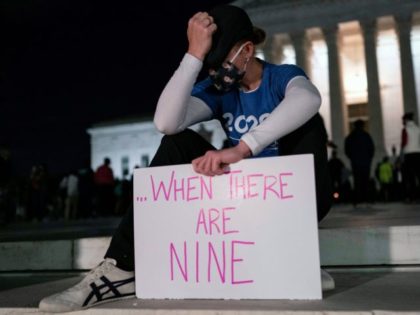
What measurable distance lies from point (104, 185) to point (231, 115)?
1382cm

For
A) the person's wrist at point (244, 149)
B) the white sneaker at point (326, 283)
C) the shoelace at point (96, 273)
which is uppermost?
the person's wrist at point (244, 149)

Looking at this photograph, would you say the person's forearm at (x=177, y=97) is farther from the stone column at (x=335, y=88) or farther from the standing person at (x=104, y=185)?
the stone column at (x=335, y=88)

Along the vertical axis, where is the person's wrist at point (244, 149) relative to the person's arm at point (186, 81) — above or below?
below

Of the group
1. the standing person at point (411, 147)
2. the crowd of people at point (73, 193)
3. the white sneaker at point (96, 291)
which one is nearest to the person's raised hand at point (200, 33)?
the white sneaker at point (96, 291)

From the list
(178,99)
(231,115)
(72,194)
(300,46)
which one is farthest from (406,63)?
(178,99)

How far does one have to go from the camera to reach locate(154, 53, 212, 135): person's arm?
2525 millimetres

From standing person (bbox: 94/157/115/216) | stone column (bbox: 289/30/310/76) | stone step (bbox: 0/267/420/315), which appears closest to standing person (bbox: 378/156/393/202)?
standing person (bbox: 94/157/115/216)

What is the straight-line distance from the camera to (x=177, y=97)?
2.57 m

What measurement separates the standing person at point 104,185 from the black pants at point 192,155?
1302cm

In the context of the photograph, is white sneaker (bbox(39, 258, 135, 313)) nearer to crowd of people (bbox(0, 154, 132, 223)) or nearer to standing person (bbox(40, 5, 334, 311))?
standing person (bbox(40, 5, 334, 311))

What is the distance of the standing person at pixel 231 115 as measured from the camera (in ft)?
7.82

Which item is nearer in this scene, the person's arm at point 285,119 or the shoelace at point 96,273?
the person's arm at point 285,119

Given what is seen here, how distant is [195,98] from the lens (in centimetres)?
280

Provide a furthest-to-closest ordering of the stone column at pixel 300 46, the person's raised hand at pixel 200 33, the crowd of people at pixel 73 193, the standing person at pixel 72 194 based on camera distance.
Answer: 1. the stone column at pixel 300 46
2. the standing person at pixel 72 194
3. the crowd of people at pixel 73 193
4. the person's raised hand at pixel 200 33
